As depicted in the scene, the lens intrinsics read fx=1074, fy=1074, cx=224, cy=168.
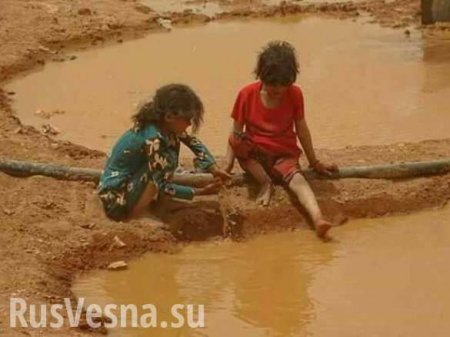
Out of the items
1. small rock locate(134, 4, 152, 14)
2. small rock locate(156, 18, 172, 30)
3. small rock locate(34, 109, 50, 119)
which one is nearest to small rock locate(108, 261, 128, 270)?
small rock locate(34, 109, 50, 119)

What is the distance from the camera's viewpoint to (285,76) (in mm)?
6207

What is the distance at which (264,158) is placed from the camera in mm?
6582

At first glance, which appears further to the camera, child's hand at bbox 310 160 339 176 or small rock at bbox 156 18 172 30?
small rock at bbox 156 18 172 30

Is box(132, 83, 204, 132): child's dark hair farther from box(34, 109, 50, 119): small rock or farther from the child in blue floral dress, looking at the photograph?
box(34, 109, 50, 119): small rock

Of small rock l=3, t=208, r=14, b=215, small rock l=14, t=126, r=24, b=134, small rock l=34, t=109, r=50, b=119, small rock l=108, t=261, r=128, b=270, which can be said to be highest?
small rock l=14, t=126, r=24, b=134

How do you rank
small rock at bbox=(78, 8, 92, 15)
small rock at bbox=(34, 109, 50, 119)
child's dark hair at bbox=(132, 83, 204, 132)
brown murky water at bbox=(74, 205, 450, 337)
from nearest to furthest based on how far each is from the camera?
brown murky water at bbox=(74, 205, 450, 337) < child's dark hair at bbox=(132, 83, 204, 132) < small rock at bbox=(34, 109, 50, 119) < small rock at bbox=(78, 8, 92, 15)

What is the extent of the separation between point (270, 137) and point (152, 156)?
0.85m

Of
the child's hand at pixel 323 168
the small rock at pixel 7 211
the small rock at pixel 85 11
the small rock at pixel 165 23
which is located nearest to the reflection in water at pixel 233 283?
the child's hand at pixel 323 168

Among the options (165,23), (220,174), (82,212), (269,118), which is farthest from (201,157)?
(165,23)

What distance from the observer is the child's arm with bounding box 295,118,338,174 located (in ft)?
21.2

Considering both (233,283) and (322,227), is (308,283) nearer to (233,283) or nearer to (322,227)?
(233,283)

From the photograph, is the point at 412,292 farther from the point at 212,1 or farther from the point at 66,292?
the point at 212,1

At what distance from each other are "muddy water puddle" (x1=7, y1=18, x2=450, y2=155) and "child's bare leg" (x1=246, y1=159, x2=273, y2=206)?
3.88 ft

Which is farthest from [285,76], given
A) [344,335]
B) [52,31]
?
[52,31]
